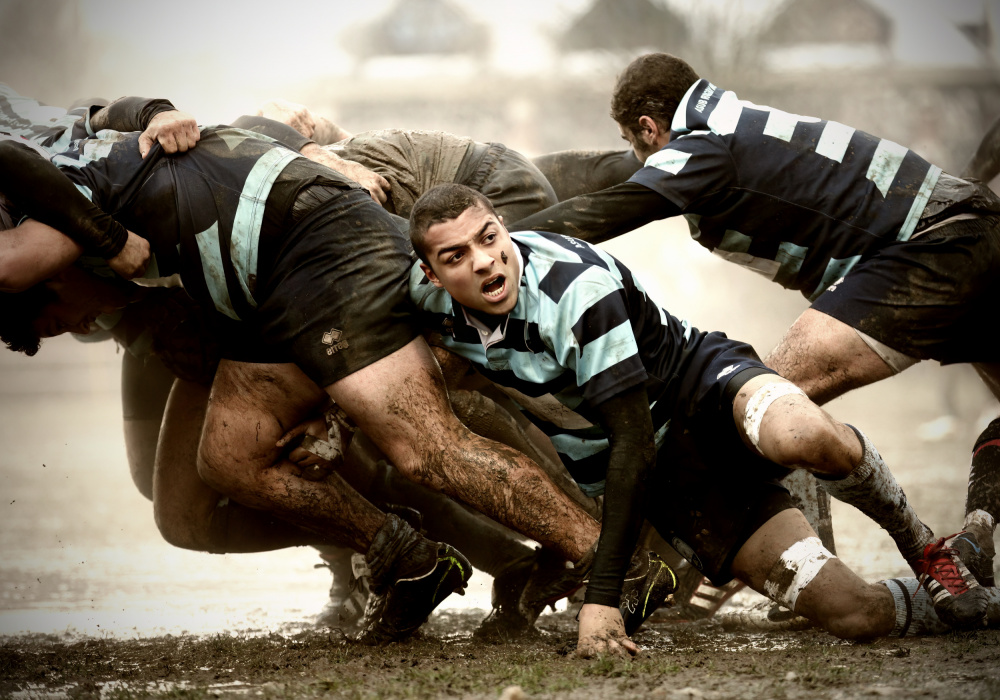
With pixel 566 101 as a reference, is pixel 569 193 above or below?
below

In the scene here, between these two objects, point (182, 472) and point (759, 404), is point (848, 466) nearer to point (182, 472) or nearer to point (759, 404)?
point (759, 404)

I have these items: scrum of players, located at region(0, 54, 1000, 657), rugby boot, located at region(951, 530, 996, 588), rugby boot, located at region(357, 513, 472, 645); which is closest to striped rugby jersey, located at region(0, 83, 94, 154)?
scrum of players, located at region(0, 54, 1000, 657)

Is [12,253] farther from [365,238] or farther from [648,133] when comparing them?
[648,133]

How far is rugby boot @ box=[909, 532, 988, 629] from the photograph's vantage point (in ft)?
7.26

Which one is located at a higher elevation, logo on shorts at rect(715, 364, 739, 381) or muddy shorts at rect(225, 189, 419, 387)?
muddy shorts at rect(225, 189, 419, 387)

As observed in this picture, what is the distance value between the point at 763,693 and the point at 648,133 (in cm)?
190

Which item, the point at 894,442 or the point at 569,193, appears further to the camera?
the point at 894,442

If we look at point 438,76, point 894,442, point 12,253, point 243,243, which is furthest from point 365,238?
point 438,76

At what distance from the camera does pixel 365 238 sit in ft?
8.00

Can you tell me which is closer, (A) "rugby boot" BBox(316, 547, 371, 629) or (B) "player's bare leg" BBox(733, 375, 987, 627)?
(B) "player's bare leg" BBox(733, 375, 987, 627)

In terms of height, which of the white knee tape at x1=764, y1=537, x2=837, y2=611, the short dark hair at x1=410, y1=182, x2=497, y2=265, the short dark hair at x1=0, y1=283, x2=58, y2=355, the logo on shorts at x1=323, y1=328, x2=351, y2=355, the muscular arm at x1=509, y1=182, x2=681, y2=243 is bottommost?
the white knee tape at x1=764, y1=537, x2=837, y2=611

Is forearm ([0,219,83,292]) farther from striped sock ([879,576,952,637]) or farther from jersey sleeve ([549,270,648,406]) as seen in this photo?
striped sock ([879,576,952,637])

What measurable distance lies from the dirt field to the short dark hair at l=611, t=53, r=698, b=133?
1579mm

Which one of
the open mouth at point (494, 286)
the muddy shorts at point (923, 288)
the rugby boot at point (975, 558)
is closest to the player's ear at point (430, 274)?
the open mouth at point (494, 286)
